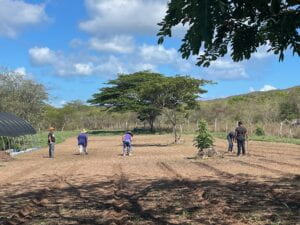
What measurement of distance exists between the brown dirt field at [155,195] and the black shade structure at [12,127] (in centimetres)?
1123

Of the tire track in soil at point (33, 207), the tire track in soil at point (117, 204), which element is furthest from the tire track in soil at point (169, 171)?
the tire track in soil at point (33, 207)

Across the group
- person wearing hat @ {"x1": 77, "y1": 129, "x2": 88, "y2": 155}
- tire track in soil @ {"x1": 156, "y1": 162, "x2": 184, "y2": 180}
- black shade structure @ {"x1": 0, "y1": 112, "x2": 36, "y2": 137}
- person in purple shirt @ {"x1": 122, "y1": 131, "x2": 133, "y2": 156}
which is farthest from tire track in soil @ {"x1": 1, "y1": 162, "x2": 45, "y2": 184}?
black shade structure @ {"x1": 0, "y1": 112, "x2": 36, "y2": 137}

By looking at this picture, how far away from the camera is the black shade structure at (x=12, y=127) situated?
31172mm

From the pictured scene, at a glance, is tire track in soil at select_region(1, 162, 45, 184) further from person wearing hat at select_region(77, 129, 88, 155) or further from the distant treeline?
the distant treeline

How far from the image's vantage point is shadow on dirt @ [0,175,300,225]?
31.1ft

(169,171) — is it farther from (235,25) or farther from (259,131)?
(259,131)

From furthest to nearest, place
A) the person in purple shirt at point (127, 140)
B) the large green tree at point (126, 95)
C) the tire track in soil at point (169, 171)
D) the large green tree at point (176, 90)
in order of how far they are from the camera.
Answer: the large green tree at point (126, 95), the large green tree at point (176, 90), the person in purple shirt at point (127, 140), the tire track in soil at point (169, 171)

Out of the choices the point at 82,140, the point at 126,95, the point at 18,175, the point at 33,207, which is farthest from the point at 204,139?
the point at 126,95

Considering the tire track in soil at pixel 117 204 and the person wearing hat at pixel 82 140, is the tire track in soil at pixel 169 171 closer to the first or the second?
the tire track in soil at pixel 117 204

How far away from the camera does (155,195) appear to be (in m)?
12.7

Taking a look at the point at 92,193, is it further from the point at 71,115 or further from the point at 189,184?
the point at 71,115

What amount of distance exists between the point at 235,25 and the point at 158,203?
530cm

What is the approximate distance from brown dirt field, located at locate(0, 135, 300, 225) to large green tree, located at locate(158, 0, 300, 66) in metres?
2.96

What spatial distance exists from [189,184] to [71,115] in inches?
2923
